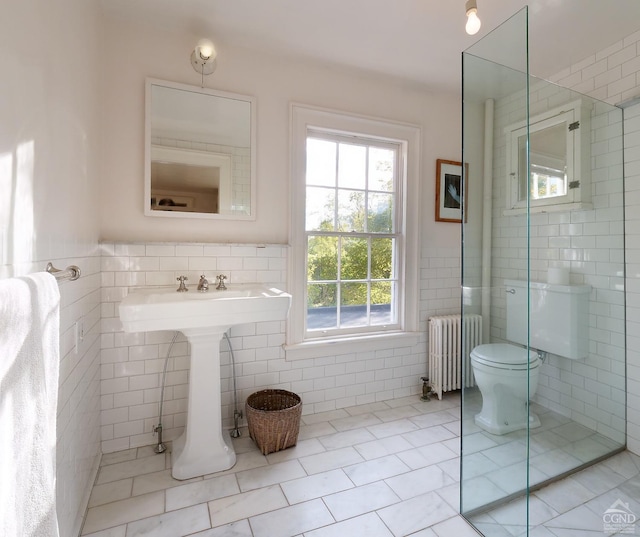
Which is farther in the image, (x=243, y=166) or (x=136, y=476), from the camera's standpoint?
(x=243, y=166)

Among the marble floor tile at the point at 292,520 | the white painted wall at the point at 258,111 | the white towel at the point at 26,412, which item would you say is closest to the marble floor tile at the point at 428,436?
the marble floor tile at the point at 292,520

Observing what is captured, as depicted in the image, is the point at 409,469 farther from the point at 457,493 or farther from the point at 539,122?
the point at 539,122

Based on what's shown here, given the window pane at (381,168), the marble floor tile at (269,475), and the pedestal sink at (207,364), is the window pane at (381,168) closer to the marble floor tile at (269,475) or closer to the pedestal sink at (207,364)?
the pedestal sink at (207,364)

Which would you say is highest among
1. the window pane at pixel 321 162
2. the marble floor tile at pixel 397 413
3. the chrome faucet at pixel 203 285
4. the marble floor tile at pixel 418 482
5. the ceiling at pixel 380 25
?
the ceiling at pixel 380 25

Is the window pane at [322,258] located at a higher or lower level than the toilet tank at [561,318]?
higher

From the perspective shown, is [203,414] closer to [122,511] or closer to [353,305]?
[122,511]

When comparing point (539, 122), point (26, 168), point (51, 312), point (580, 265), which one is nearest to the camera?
point (51, 312)

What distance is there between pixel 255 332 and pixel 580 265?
2239mm

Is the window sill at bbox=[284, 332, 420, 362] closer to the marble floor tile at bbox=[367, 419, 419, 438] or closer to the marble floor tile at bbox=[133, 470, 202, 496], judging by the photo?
the marble floor tile at bbox=[367, 419, 419, 438]

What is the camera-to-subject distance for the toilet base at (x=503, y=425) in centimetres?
150

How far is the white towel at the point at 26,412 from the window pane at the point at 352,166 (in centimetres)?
233

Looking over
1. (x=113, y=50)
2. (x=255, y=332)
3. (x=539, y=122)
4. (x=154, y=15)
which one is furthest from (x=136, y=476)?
(x=539, y=122)

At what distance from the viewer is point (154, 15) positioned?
6.77ft

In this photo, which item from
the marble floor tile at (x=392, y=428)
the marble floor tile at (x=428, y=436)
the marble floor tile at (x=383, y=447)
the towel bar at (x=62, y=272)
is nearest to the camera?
the towel bar at (x=62, y=272)
